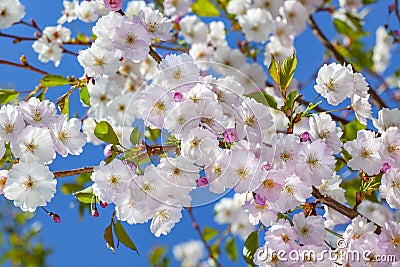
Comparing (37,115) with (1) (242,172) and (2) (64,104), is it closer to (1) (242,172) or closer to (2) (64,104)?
(2) (64,104)

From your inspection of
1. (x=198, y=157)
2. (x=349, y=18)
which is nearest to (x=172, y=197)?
(x=198, y=157)

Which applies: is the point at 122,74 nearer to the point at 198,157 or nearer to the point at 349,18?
the point at 349,18

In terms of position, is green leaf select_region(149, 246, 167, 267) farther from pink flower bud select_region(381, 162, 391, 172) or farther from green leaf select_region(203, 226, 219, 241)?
pink flower bud select_region(381, 162, 391, 172)

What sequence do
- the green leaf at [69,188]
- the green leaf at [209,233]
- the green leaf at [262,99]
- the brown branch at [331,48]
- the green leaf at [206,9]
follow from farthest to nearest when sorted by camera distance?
1. the green leaf at [209,233]
2. the green leaf at [206,9]
3. the green leaf at [69,188]
4. the brown branch at [331,48]
5. the green leaf at [262,99]

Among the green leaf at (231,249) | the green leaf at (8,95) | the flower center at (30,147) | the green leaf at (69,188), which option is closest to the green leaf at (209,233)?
the green leaf at (231,249)

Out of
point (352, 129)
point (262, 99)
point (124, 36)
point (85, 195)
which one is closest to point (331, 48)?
point (352, 129)

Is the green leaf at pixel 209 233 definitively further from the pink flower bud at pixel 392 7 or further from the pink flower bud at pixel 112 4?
the pink flower bud at pixel 112 4
